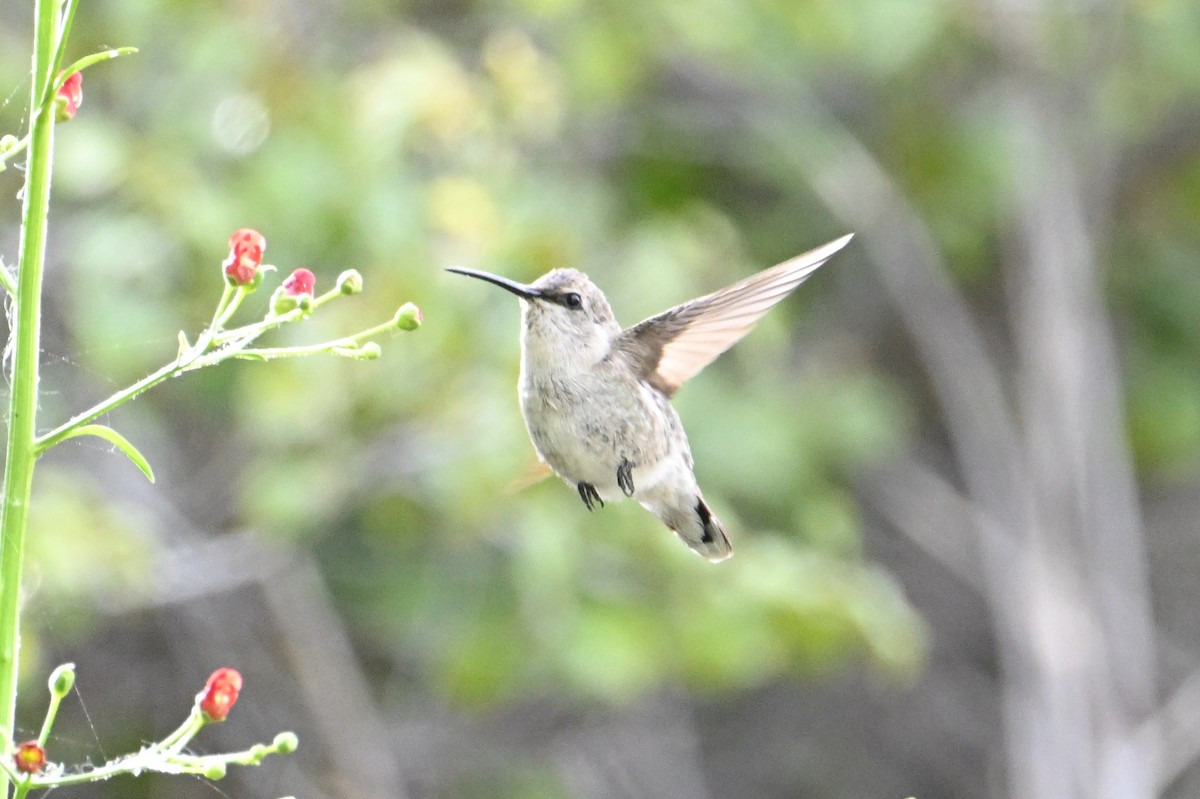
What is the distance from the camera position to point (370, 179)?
135 inches

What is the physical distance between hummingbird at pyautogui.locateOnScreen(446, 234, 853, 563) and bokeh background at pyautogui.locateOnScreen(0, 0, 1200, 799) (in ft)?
3.15

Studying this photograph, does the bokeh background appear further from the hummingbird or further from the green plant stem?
the green plant stem

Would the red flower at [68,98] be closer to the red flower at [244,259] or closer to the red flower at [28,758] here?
the red flower at [244,259]

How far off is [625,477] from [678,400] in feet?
5.96

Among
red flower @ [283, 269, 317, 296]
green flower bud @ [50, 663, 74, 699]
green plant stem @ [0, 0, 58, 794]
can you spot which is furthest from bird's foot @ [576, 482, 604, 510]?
green plant stem @ [0, 0, 58, 794]

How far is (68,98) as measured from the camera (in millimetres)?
1270

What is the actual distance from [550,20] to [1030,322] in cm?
230

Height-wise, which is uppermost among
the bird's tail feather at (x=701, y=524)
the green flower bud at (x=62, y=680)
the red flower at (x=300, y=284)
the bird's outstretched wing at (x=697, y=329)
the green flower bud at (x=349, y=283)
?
the red flower at (x=300, y=284)

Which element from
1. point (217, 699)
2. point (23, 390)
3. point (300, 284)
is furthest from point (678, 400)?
point (23, 390)

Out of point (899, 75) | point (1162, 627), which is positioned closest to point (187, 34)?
point (899, 75)

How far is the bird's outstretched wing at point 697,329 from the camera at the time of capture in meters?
1.97

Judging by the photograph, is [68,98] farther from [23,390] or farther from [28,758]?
[28,758]

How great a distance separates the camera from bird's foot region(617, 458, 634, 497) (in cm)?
212

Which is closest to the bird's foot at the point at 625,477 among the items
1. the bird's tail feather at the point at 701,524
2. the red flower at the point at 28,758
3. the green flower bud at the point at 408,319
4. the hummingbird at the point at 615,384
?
the hummingbird at the point at 615,384
